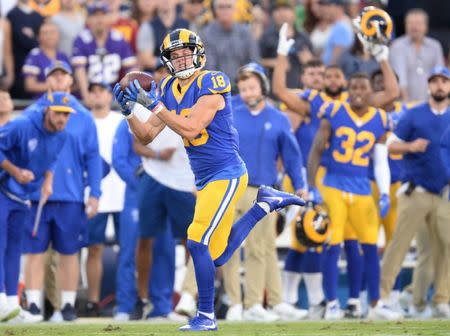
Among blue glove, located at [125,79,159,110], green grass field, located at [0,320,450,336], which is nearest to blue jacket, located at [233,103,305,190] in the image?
green grass field, located at [0,320,450,336]

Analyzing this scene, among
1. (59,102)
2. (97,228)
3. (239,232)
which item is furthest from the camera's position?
(97,228)

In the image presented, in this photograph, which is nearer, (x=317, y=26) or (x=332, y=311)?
(x=332, y=311)

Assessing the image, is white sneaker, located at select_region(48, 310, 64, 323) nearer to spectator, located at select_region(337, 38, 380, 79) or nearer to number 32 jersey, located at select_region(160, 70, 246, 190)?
number 32 jersey, located at select_region(160, 70, 246, 190)

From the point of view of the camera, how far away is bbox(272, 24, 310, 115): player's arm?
12664mm

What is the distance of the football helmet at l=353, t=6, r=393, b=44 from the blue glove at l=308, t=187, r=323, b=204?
1.54 metres

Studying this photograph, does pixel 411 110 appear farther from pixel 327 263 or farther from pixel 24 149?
pixel 24 149

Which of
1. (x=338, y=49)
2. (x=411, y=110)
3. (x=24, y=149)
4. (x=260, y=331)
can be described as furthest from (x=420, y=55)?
(x=260, y=331)

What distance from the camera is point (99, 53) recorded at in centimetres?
1504

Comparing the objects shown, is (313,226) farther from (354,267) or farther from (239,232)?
(239,232)

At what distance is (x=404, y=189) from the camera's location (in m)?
13.1

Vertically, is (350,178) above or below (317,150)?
below

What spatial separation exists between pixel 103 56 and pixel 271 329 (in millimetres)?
5992

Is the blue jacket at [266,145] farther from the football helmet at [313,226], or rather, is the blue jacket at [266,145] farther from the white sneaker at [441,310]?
the white sneaker at [441,310]

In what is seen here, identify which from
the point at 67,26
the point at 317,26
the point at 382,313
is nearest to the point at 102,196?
the point at 67,26
